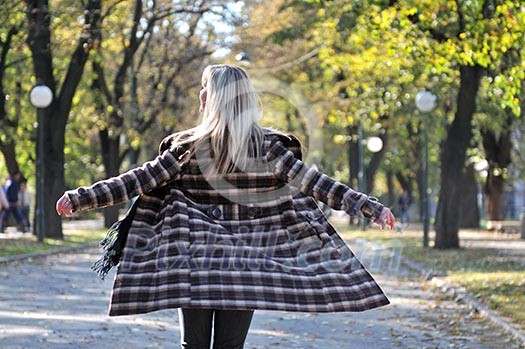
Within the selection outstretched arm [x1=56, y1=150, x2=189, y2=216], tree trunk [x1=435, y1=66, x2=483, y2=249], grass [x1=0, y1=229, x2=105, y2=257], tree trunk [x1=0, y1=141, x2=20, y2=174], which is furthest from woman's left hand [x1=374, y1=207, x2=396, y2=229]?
tree trunk [x1=0, y1=141, x2=20, y2=174]

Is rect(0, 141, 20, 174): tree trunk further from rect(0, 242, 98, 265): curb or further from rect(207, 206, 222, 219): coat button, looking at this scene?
rect(207, 206, 222, 219): coat button

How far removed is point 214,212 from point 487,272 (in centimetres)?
1327

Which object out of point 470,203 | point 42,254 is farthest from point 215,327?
point 470,203

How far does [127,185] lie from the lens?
15.3 feet

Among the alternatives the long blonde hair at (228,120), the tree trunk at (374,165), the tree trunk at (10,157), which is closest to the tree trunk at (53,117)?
the tree trunk at (10,157)

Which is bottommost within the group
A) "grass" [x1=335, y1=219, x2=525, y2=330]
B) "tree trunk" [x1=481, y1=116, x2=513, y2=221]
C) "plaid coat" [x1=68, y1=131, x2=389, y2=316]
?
"grass" [x1=335, y1=219, x2=525, y2=330]

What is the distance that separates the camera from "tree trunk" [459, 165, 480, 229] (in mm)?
40094

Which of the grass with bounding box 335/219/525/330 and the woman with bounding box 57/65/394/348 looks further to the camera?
the grass with bounding box 335/219/525/330

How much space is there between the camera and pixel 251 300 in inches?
180

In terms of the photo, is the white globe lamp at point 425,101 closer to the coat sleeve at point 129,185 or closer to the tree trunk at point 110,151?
the tree trunk at point 110,151

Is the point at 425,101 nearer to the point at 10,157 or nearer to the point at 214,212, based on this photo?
the point at 10,157

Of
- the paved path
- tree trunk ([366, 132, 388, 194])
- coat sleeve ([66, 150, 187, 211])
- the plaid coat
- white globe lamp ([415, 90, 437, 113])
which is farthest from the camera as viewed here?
tree trunk ([366, 132, 388, 194])

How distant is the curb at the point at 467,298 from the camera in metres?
10.1

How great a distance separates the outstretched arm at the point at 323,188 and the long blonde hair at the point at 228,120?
0.15 m
